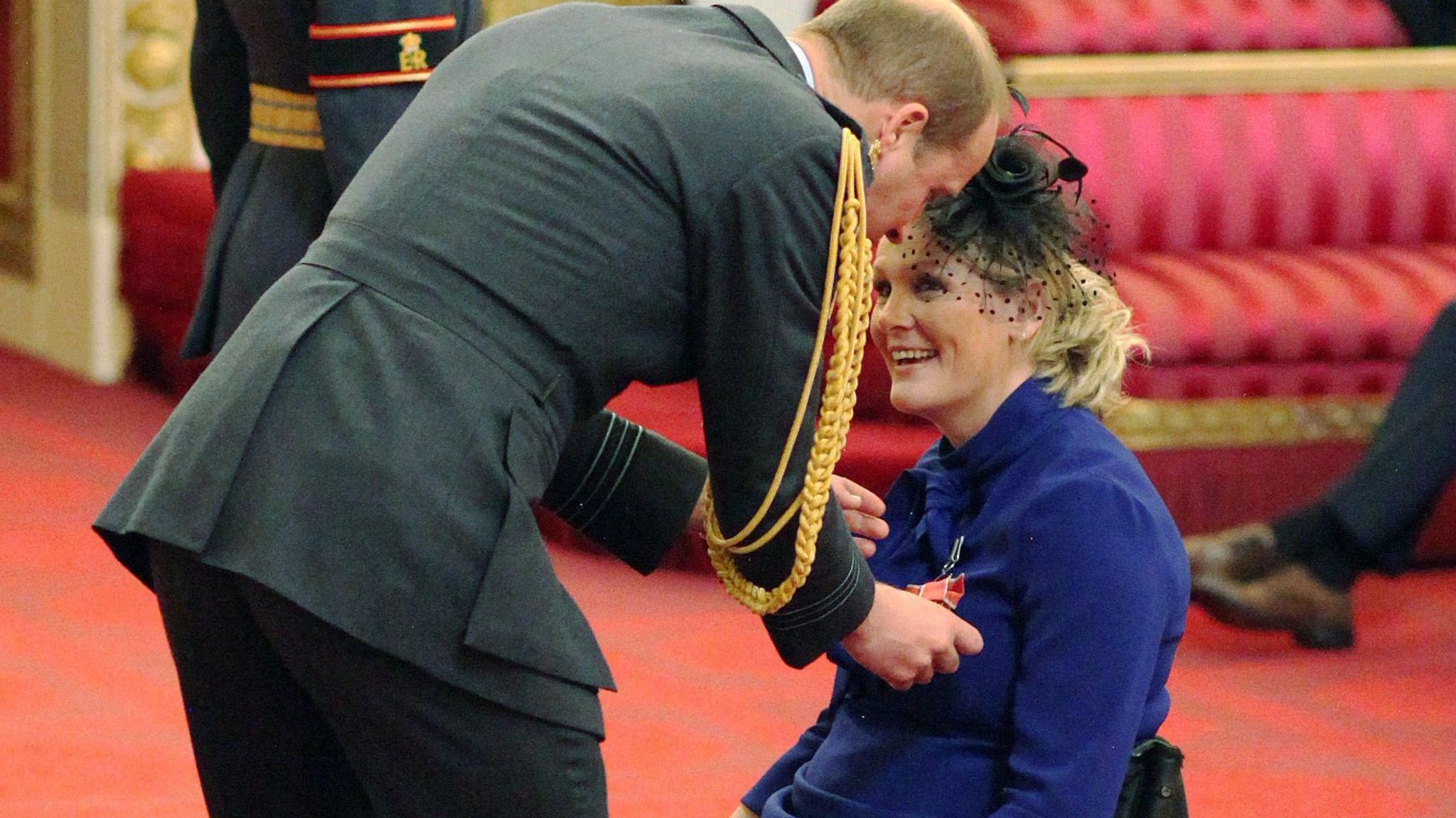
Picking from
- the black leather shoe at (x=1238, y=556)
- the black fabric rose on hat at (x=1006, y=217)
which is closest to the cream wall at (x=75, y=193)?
the black leather shoe at (x=1238, y=556)

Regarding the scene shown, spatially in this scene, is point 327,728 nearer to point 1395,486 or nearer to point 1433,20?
point 1395,486

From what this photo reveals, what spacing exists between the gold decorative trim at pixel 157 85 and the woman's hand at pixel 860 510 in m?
4.56

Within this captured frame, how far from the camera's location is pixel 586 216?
60.3 inches

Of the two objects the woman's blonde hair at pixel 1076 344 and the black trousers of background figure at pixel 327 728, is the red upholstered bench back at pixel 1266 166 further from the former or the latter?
the black trousers of background figure at pixel 327 728

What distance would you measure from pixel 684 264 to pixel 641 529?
1.35 ft

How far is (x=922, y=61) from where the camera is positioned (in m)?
A: 1.63

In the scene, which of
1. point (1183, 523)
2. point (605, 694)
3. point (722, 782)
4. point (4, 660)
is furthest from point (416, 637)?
point (1183, 523)

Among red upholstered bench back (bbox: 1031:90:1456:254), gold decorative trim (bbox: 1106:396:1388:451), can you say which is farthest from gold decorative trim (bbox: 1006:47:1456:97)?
gold decorative trim (bbox: 1106:396:1388:451)

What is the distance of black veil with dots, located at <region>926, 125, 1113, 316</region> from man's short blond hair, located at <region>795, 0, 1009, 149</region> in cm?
18

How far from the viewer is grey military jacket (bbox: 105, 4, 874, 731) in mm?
1508

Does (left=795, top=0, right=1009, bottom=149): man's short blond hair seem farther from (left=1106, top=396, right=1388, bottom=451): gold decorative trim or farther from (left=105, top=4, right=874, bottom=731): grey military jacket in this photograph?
(left=1106, top=396, right=1388, bottom=451): gold decorative trim

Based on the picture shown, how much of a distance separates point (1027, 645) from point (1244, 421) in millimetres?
2555

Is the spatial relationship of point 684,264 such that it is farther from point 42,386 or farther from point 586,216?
point 42,386

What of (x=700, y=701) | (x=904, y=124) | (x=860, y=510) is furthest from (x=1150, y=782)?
(x=700, y=701)
